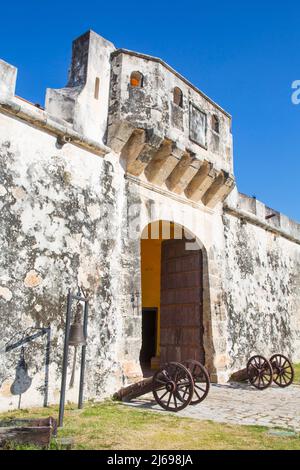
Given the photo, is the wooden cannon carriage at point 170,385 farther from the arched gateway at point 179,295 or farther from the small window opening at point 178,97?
the small window opening at point 178,97

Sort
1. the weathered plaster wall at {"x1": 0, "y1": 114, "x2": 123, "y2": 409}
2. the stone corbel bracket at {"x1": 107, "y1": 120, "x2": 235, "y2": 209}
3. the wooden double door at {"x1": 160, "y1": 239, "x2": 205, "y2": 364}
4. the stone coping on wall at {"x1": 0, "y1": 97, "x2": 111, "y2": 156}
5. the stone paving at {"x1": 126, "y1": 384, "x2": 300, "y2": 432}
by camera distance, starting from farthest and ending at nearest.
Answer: the wooden double door at {"x1": 160, "y1": 239, "x2": 205, "y2": 364}, the stone corbel bracket at {"x1": 107, "y1": 120, "x2": 235, "y2": 209}, the stone coping on wall at {"x1": 0, "y1": 97, "x2": 111, "y2": 156}, the weathered plaster wall at {"x1": 0, "y1": 114, "x2": 123, "y2": 409}, the stone paving at {"x1": 126, "y1": 384, "x2": 300, "y2": 432}

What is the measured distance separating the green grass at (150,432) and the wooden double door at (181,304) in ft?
12.1

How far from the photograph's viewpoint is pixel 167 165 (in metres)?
8.55

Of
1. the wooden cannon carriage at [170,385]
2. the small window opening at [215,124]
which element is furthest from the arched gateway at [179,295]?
the wooden cannon carriage at [170,385]

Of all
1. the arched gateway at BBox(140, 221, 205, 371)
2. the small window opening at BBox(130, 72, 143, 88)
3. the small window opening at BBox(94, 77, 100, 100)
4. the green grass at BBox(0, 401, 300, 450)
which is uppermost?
the small window opening at BBox(130, 72, 143, 88)

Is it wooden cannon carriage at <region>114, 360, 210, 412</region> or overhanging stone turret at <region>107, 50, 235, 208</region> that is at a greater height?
overhanging stone turret at <region>107, 50, 235, 208</region>

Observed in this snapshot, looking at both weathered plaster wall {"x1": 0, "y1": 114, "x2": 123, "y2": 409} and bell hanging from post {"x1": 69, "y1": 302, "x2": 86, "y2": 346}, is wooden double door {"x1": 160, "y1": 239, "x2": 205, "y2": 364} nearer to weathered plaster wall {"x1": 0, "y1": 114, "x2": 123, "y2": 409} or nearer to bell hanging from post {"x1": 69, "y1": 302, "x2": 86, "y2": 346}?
weathered plaster wall {"x1": 0, "y1": 114, "x2": 123, "y2": 409}

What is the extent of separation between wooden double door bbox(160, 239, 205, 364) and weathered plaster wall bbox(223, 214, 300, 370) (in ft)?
2.95

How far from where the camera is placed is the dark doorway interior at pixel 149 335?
1234cm

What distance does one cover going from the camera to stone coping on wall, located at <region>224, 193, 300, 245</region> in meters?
11.5

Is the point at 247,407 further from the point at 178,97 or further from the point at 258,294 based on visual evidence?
the point at 178,97

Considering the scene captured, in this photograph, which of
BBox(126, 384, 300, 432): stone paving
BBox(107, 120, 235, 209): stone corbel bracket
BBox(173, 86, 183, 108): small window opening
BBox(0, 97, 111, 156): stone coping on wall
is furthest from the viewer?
BBox(173, 86, 183, 108): small window opening

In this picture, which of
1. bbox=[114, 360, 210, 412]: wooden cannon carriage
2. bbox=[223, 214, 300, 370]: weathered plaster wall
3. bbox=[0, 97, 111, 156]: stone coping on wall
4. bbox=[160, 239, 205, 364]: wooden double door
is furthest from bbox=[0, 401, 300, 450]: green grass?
bbox=[223, 214, 300, 370]: weathered plaster wall

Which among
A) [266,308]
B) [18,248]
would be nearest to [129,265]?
[18,248]
